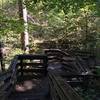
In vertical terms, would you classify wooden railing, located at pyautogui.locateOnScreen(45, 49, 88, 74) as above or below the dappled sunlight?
above

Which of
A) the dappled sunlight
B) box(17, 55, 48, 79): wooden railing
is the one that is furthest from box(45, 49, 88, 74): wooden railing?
the dappled sunlight

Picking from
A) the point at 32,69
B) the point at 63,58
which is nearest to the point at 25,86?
the point at 32,69

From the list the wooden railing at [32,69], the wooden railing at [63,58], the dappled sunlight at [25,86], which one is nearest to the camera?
the dappled sunlight at [25,86]

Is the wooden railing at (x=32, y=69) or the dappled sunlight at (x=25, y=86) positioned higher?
the wooden railing at (x=32, y=69)

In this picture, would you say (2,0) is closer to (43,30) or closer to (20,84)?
(43,30)

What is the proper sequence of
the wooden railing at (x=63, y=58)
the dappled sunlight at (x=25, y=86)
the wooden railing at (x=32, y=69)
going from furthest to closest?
1. the wooden railing at (x=63, y=58)
2. the wooden railing at (x=32, y=69)
3. the dappled sunlight at (x=25, y=86)

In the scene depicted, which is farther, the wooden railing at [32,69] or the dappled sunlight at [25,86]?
the wooden railing at [32,69]

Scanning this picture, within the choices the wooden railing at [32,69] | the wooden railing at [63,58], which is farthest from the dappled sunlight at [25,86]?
the wooden railing at [63,58]

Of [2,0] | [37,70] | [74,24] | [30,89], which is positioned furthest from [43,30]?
[30,89]

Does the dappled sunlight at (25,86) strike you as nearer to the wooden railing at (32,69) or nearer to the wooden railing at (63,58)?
the wooden railing at (32,69)

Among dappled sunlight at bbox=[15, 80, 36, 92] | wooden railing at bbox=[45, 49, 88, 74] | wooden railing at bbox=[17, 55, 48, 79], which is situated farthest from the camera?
wooden railing at bbox=[45, 49, 88, 74]

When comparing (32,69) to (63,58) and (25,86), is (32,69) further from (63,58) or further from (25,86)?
(63,58)

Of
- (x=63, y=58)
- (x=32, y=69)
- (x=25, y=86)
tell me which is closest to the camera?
(x=25, y=86)

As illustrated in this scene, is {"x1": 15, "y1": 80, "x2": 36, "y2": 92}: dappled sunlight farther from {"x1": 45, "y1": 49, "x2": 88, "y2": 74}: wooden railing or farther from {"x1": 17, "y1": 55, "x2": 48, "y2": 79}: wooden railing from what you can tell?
{"x1": 45, "y1": 49, "x2": 88, "y2": 74}: wooden railing
